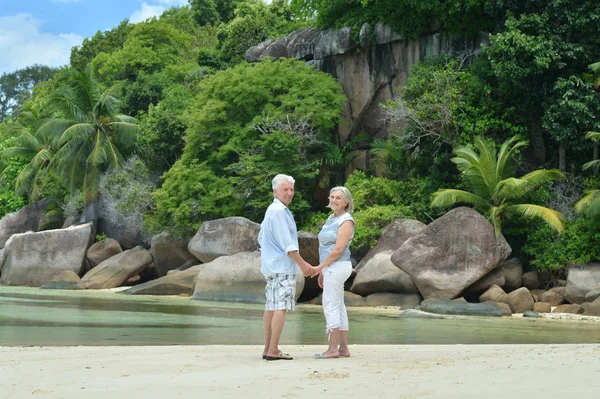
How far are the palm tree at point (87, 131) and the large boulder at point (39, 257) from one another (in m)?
3.43

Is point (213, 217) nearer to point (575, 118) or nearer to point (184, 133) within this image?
point (184, 133)

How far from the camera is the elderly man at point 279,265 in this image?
752 centimetres

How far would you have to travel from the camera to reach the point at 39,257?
3106 cm

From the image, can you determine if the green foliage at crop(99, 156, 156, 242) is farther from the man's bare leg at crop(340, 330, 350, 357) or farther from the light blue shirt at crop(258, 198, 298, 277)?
the light blue shirt at crop(258, 198, 298, 277)

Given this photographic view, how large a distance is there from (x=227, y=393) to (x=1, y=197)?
39987 mm

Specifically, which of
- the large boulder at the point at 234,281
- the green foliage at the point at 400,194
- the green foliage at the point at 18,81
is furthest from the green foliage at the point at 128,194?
the green foliage at the point at 18,81

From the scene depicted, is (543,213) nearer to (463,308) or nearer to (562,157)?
(562,157)

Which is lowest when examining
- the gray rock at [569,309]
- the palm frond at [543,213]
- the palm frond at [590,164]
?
the gray rock at [569,309]

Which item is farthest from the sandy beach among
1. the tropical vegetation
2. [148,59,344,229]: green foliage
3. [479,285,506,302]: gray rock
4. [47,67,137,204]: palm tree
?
[47,67,137,204]: palm tree

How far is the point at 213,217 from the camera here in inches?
1109

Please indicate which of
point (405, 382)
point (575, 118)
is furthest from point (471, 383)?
point (575, 118)

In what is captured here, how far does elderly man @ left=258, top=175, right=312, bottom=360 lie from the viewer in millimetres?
7523

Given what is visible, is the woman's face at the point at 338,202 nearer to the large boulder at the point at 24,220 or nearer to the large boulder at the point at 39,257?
the large boulder at the point at 39,257

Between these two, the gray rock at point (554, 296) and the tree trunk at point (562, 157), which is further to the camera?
the tree trunk at point (562, 157)
